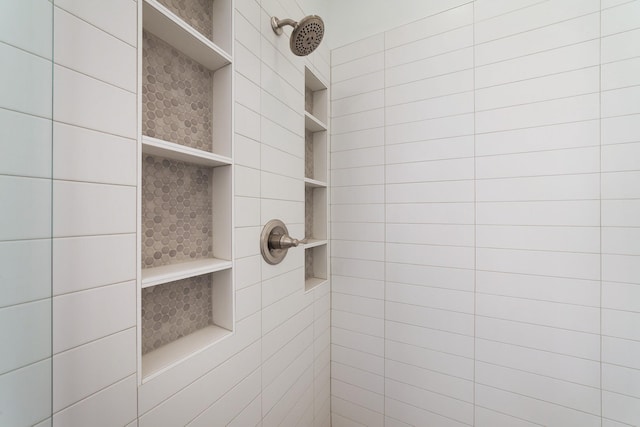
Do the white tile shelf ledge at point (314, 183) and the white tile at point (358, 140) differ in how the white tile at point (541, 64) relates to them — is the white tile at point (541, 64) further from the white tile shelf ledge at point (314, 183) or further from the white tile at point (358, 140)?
the white tile shelf ledge at point (314, 183)

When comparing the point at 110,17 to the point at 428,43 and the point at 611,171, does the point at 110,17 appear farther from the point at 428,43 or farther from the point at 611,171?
the point at 611,171

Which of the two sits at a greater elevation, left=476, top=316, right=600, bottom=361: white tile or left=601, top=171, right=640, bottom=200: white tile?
left=601, top=171, right=640, bottom=200: white tile

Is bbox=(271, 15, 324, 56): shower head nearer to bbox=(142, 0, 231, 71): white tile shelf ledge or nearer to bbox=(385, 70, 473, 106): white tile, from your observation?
bbox=(142, 0, 231, 71): white tile shelf ledge

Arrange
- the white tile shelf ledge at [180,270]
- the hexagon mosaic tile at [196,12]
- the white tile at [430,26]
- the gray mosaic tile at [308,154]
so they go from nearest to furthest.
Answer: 1. the white tile shelf ledge at [180,270]
2. the hexagon mosaic tile at [196,12]
3. the white tile at [430,26]
4. the gray mosaic tile at [308,154]

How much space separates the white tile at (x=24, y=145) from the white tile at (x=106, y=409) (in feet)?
1.28

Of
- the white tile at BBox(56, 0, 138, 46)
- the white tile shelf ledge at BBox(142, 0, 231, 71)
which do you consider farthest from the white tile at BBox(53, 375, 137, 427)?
the white tile shelf ledge at BBox(142, 0, 231, 71)

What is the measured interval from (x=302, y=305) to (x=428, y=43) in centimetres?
140

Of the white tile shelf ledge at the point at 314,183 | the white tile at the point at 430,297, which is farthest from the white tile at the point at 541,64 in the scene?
the white tile at the point at 430,297

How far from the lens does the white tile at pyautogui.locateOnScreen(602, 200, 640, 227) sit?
32.8 inches

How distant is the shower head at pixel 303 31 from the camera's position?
84cm

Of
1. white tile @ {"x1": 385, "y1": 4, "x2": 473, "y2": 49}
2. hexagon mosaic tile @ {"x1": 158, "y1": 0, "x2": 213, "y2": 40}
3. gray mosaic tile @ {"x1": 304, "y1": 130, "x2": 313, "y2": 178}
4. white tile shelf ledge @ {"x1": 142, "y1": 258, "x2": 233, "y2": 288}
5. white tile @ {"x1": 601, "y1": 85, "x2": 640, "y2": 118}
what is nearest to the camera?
white tile shelf ledge @ {"x1": 142, "y1": 258, "x2": 233, "y2": 288}

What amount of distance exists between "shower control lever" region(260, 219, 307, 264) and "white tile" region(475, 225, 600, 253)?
32.9 inches

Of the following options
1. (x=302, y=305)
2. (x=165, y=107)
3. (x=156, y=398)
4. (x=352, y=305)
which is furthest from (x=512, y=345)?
(x=165, y=107)

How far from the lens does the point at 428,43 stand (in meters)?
1.16
